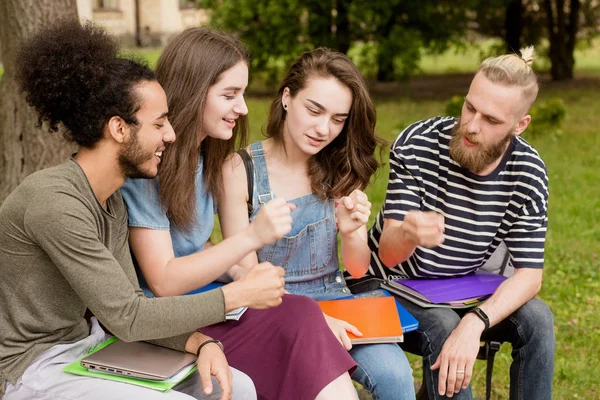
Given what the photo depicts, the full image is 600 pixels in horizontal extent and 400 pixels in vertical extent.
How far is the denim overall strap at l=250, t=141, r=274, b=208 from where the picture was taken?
318 centimetres

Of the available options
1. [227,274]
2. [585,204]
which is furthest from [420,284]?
[585,204]

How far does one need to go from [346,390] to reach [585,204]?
537 cm

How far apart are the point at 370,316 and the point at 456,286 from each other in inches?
19.3

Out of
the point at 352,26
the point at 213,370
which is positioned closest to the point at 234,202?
the point at 213,370

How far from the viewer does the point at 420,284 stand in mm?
3334

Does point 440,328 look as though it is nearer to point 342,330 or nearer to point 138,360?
point 342,330

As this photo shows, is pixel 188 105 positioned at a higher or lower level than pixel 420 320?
higher

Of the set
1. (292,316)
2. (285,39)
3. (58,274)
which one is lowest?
(285,39)

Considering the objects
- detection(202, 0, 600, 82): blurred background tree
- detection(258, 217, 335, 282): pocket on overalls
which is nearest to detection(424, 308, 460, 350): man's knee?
detection(258, 217, 335, 282): pocket on overalls

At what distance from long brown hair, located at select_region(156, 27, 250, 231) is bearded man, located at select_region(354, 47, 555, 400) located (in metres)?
0.82

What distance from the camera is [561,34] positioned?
18.3 metres

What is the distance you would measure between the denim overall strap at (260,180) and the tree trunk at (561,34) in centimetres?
1622

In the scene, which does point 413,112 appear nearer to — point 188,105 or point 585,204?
point 585,204

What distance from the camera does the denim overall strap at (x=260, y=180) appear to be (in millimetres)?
3178
